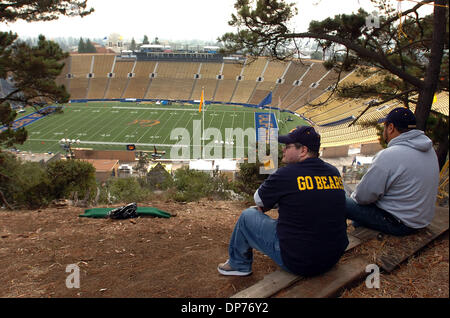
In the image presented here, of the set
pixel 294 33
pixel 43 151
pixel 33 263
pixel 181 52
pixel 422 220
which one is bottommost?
pixel 43 151

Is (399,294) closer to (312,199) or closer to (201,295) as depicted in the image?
(312,199)

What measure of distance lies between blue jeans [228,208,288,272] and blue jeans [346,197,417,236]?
931 mm

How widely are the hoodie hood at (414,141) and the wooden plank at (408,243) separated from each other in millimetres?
634

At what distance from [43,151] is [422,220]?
31.4 meters

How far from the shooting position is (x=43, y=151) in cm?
2828

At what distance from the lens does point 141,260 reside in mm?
3283

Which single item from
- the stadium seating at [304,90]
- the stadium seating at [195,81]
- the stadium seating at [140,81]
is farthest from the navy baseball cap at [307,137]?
the stadium seating at [140,81]

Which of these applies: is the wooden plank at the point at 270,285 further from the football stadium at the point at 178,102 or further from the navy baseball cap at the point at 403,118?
the football stadium at the point at 178,102

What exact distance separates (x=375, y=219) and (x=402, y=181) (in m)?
0.48

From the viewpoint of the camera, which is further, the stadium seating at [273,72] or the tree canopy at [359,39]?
the stadium seating at [273,72]

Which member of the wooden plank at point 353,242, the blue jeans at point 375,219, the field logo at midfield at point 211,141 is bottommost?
the field logo at midfield at point 211,141

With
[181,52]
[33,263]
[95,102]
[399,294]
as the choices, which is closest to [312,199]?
[399,294]

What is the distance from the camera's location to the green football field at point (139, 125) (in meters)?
29.8

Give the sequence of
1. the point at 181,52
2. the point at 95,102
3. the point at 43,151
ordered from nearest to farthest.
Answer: the point at 43,151 → the point at 95,102 → the point at 181,52
